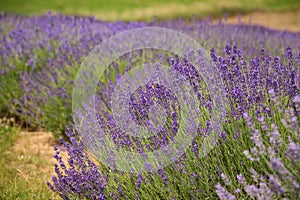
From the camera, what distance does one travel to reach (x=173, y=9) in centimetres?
1012

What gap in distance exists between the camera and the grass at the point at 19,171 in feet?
9.05

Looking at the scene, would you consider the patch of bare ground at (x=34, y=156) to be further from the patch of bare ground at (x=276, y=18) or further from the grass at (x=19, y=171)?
the patch of bare ground at (x=276, y=18)

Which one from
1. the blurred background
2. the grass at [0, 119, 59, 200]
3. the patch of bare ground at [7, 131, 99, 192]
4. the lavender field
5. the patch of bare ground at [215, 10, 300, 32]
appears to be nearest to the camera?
the lavender field

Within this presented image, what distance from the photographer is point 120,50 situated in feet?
14.2

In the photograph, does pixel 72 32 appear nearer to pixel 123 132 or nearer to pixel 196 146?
pixel 123 132

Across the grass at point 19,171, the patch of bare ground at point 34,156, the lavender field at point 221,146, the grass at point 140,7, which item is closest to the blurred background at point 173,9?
the grass at point 140,7

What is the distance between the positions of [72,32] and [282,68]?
3.25 meters

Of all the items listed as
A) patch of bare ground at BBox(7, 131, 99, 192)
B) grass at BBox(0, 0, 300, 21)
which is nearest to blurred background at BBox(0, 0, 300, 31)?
grass at BBox(0, 0, 300, 21)

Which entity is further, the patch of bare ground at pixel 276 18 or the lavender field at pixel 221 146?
the patch of bare ground at pixel 276 18

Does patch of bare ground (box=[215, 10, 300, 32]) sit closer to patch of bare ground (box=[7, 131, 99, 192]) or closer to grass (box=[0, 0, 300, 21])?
grass (box=[0, 0, 300, 21])

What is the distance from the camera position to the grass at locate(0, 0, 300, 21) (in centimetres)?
938

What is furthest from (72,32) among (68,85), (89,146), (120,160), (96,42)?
(120,160)

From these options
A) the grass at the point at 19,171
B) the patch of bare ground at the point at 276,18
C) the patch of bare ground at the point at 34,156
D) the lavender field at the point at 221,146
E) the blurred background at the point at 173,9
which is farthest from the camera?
the patch of bare ground at the point at 276,18

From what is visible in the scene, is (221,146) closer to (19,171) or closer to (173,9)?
(19,171)
